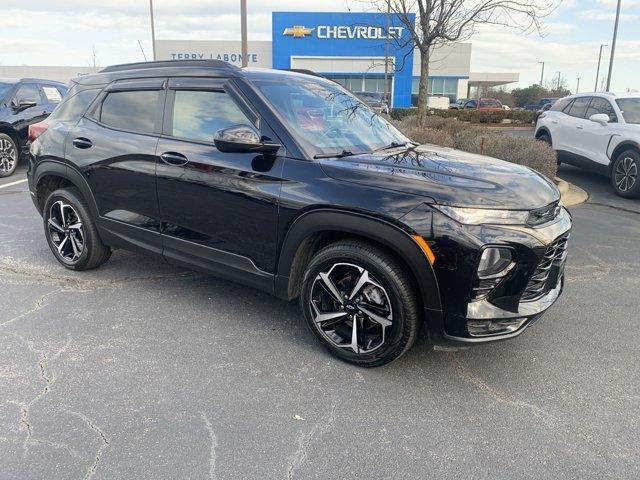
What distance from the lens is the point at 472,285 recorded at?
9.16 ft

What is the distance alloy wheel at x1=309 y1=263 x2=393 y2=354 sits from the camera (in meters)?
3.10

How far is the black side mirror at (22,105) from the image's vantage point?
10.2 meters

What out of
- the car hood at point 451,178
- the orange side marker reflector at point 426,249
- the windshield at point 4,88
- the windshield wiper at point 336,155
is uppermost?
the windshield at point 4,88

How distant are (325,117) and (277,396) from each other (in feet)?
6.60

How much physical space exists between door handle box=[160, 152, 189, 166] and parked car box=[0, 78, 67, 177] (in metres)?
7.81

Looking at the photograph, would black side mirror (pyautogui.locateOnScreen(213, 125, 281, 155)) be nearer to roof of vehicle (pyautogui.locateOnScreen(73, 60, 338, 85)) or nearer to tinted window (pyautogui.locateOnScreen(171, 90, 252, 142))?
tinted window (pyautogui.locateOnScreen(171, 90, 252, 142))

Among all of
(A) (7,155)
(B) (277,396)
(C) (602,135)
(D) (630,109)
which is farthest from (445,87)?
(B) (277,396)

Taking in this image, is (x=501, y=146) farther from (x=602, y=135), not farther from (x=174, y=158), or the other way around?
(x=174, y=158)

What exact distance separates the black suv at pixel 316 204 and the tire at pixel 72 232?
1.1 inches

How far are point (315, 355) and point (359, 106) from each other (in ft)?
7.05

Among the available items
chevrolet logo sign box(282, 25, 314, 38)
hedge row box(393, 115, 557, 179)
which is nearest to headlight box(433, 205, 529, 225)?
hedge row box(393, 115, 557, 179)

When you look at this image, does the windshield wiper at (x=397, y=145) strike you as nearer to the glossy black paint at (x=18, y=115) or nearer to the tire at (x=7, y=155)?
the glossy black paint at (x=18, y=115)

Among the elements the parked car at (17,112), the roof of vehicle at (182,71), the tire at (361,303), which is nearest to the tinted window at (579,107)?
the roof of vehicle at (182,71)

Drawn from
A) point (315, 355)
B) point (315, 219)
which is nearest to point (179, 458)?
point (315, 355)
